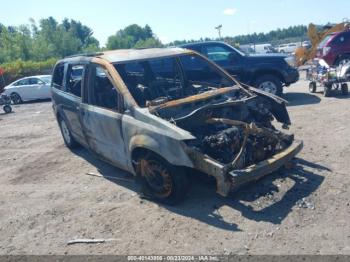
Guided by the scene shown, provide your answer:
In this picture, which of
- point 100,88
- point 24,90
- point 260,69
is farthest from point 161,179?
point 24,90

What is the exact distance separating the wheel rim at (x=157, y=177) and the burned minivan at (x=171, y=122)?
0.01 meters

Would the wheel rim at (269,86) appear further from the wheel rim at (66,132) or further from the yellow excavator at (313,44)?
the yellow excavator at (313,44)

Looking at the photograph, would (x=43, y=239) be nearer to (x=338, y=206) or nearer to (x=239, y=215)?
(x=239, y=215)

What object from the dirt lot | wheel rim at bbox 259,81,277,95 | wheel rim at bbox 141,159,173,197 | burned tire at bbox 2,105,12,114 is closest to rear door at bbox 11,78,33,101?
burned tire at bbox 2,105,12,114

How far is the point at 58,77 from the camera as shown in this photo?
7.67m

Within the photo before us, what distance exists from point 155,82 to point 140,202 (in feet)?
6.36

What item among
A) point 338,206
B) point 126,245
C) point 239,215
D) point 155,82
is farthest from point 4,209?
point 338,206

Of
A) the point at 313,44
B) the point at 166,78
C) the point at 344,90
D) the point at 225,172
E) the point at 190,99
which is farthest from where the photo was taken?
the point at 313,44

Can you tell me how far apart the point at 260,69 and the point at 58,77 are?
5.70 metres

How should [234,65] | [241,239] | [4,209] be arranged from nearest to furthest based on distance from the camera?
[241,239], [4,209], [234,65]

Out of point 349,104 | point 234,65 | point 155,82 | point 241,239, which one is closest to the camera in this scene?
point 241,239

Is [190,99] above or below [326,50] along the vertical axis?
above

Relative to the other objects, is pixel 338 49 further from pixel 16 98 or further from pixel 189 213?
pixel 16 98

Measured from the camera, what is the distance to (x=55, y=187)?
591 cm
